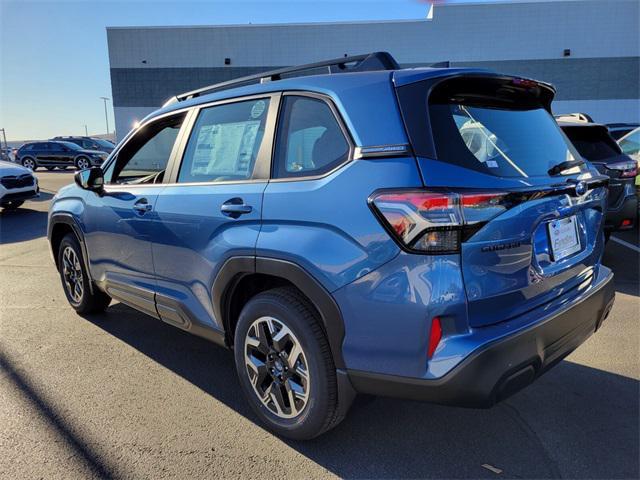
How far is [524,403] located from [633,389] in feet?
2.64

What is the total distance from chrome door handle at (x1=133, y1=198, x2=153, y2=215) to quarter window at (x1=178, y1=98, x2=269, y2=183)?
0.31 m

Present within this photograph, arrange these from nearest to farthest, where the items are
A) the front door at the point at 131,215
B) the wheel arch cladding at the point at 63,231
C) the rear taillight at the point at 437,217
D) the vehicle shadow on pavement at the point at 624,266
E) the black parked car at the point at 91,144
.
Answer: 1. the rear taillight at the point at 437,217
2. the front door at the point at 131,215
3. the wheel arch cladding at the point at 63,231
4. the vehicle shadow on pavement at the point at 624,266
5. the black parked car at the point at 91,144

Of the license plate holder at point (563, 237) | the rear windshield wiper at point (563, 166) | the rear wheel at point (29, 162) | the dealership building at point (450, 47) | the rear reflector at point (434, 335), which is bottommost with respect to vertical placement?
the rear wheel at point (29, 162)

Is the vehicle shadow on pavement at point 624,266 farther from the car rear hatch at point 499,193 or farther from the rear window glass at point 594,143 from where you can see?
the car rear hatch at point 499,193

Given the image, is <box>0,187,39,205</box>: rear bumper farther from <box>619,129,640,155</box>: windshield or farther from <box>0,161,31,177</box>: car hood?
<box>619,129,640,155</box>: windshield

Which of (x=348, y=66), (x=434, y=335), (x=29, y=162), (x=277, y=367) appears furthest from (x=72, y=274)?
(x=29, y=162)

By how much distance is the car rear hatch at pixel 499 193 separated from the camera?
186 centimetres

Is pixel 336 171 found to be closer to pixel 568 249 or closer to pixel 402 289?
pixel 402 289

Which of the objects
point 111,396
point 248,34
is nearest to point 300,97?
point 111,396

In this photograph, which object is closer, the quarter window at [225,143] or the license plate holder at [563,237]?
the license plate holder at [563,237]

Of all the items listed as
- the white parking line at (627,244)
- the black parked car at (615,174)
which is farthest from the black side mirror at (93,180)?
the white parking line at (627,244)

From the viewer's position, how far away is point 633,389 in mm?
3031

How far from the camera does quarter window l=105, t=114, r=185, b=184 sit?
133 inches

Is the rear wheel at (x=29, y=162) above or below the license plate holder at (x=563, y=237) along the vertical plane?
below
